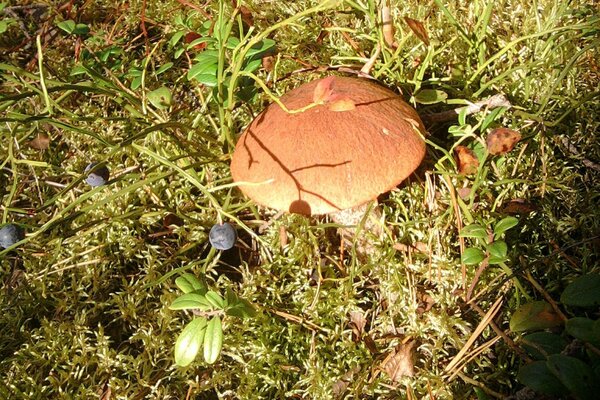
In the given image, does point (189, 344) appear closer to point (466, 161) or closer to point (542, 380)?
point (542, 380)

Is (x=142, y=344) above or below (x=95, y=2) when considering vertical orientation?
below

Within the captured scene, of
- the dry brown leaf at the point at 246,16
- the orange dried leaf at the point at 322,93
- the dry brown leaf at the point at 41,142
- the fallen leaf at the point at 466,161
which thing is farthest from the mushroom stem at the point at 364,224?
the dry brown leaf at the point at 41,142

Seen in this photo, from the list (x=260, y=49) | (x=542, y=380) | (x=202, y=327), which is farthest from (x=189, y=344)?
(x=260, y=49)

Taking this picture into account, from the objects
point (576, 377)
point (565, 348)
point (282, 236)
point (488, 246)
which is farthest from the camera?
point (282, 236)

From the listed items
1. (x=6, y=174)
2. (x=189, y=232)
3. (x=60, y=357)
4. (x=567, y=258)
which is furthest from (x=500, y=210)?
(x=6, y=174)

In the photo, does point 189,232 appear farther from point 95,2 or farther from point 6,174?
point 95,2

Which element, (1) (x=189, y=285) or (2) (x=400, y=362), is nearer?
(1) (x=189, y=285)
